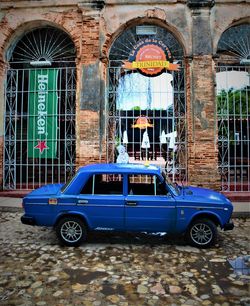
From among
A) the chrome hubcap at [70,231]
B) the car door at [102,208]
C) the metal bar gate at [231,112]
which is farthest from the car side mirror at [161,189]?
the metal bar gate at [231,112]

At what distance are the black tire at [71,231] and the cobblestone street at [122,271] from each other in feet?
0.48

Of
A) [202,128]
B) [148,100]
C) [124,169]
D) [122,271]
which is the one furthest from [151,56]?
[122,271]

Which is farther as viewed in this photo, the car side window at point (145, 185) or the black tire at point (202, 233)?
the car side window at point (145, 185)

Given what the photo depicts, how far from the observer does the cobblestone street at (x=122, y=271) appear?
11.9 feet

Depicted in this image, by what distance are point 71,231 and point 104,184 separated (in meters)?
1.07

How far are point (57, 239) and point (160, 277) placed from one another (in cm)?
247

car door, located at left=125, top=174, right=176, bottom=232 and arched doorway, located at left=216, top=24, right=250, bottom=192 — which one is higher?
arched doorway, located at left=216, top=24, right=250, bottom=192

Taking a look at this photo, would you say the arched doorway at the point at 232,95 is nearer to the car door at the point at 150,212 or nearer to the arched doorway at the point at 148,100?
the arched doorway at the point at 148,100

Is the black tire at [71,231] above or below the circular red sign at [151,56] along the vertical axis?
below

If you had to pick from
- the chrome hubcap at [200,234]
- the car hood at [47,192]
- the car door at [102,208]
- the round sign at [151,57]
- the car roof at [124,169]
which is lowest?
the chrome hubcap at [200,234]

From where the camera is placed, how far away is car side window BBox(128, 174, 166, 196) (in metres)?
5.42

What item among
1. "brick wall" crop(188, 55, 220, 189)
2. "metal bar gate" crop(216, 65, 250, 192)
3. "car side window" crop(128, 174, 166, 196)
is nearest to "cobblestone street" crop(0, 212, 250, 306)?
"car side window" crop(128, 174, 166, 196)

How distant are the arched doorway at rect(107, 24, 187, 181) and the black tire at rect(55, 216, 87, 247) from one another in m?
4.50

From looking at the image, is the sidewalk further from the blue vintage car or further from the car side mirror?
the car side mirror
